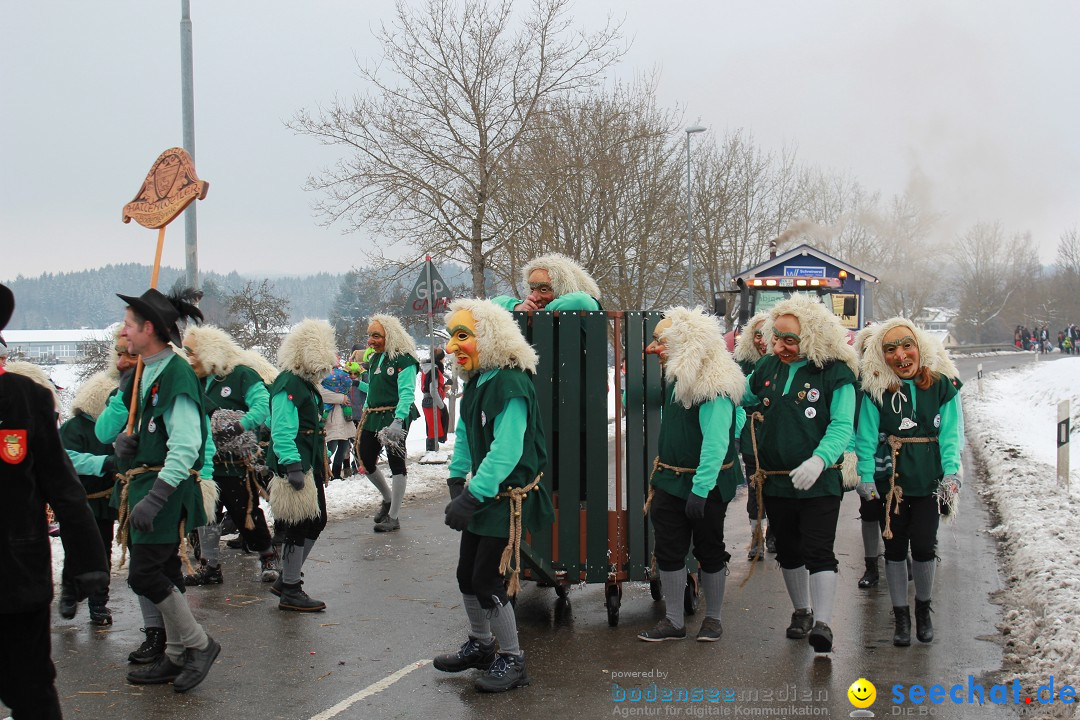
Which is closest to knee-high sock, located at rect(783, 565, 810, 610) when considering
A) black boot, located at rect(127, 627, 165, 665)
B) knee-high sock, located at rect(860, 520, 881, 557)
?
knee-high sock, located at rect(860, 520, 881, 557)

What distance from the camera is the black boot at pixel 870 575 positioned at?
7.48 meters

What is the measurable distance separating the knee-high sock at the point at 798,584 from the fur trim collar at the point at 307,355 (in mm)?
3473

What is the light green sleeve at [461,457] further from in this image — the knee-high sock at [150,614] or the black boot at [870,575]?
the black boot at [870,575]

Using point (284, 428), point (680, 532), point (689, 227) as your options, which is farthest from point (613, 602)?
point (689, 227)

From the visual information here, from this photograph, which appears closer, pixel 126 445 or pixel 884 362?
pixel 126 445

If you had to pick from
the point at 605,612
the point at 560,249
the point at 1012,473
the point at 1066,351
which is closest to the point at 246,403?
the point at 605,612

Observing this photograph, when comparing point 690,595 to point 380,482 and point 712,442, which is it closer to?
point 712,442

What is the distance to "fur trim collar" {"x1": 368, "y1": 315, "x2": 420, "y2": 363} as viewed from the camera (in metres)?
9.52

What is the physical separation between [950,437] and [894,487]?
484 mm

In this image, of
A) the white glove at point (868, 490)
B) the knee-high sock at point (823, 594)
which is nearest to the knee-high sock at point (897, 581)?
the white glove at point (868, 490)

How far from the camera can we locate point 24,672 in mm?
3477

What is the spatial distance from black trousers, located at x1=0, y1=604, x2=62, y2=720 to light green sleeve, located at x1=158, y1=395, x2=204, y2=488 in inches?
67.1

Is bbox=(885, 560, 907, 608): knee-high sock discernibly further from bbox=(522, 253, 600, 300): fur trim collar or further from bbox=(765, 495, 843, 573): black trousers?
bbox=(522, 253, 600, 300): fur trim collar

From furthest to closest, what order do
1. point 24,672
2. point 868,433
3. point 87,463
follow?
point 87,463 → point 868,433 → point 24,672
